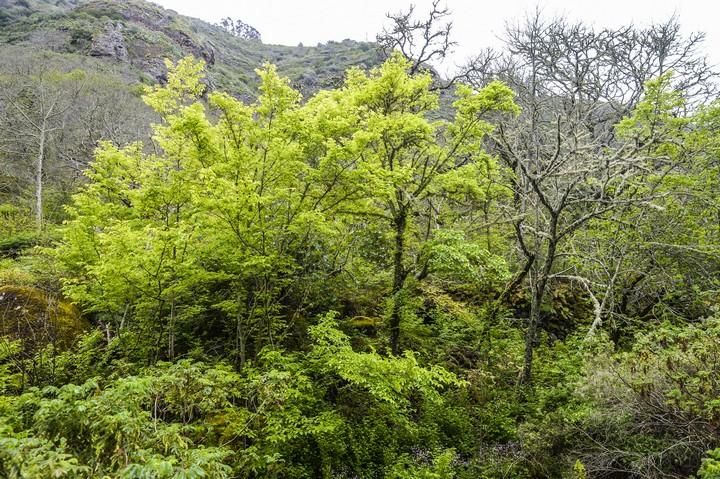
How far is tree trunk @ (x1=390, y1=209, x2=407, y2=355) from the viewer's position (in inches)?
332

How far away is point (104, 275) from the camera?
5.82 metres

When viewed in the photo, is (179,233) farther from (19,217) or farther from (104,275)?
(19,217)

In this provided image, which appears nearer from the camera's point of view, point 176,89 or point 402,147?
point 176,89

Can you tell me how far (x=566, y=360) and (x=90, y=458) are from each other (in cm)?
827

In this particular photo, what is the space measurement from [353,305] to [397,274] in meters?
2.10

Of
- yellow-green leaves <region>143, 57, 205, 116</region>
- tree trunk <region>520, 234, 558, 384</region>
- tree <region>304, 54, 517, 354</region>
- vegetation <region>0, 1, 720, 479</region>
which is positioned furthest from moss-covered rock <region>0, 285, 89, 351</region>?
tree trunk <region>520, 234, 558, 384</region>

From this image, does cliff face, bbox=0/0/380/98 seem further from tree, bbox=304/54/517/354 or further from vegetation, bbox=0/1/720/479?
vegetation, bbox=0/1/720/479

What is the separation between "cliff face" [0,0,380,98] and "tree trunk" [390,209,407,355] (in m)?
20.6

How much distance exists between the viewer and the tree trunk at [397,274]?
27.7ft

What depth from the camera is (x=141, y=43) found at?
5034 cm

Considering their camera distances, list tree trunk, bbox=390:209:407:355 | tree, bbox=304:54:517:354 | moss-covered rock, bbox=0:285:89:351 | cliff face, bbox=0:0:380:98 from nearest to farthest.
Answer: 1. tree, bbox=304:54:517:354
2. moss-covered rock, bbox=0:285:89:351
3. tree trunk, bbox=390:209:407:355
4. cliff face, bbox=0:0:380:98

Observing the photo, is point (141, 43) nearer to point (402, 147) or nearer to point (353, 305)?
point (353, 305)

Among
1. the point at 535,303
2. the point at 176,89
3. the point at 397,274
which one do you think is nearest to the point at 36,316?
the point at 176,89

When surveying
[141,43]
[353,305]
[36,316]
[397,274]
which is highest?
[141,43]
